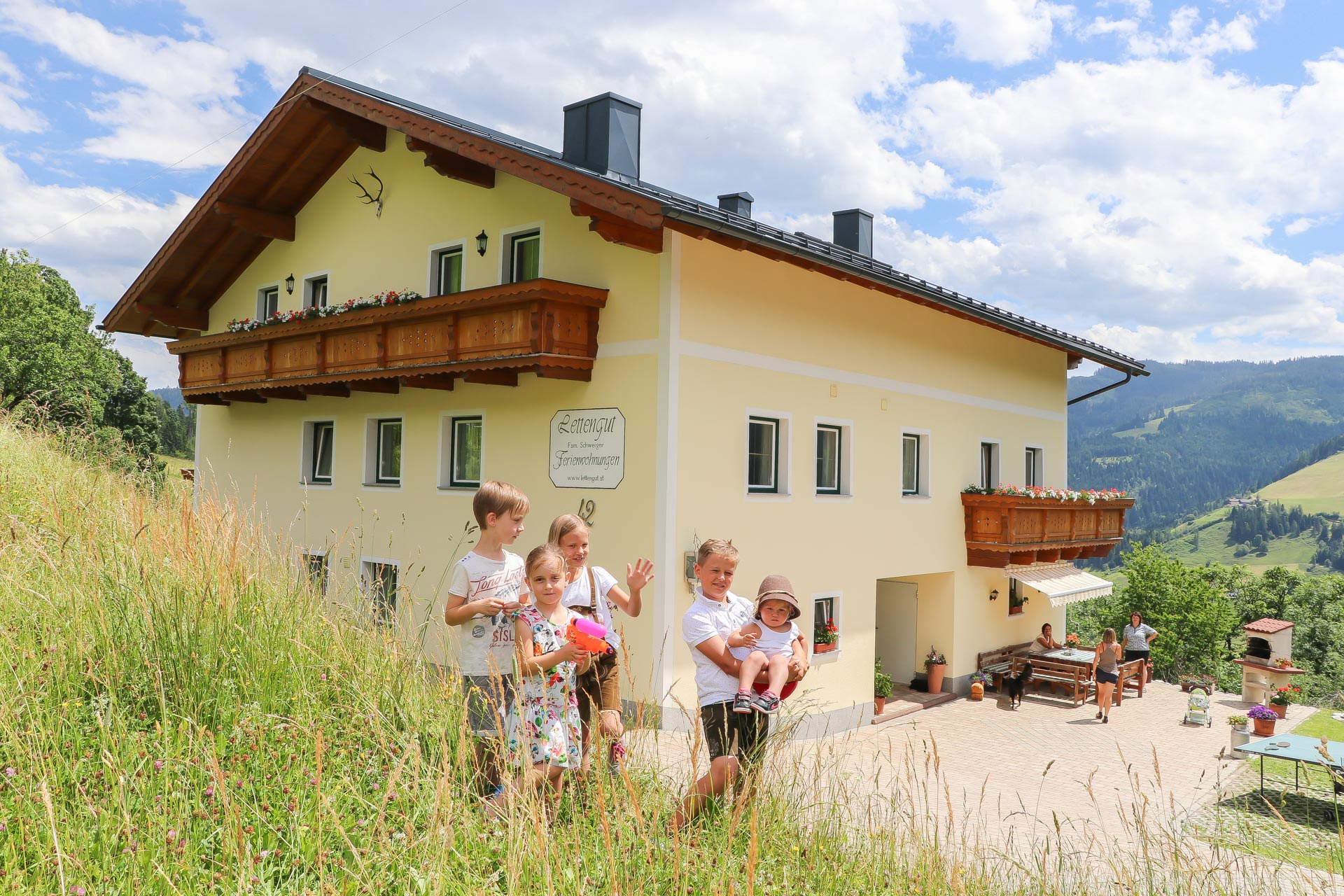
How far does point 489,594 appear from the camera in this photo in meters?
4.63

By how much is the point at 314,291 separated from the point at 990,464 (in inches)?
515

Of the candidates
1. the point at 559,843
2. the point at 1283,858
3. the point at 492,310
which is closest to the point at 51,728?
the point at 559,843

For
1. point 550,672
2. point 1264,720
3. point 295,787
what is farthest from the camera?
point 1264,720

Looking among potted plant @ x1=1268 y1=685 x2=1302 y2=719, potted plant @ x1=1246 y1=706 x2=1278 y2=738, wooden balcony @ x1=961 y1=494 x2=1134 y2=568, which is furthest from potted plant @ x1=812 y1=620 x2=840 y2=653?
potted plant @ x1=1268 y1=685 x2=1302 y2=719

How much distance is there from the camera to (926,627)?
16.9 metres

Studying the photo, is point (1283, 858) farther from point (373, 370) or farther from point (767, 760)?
point (373, 370)

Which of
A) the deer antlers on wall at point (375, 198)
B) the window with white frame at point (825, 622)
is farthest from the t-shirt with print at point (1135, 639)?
the deer antlers on wall at point (375, 198)

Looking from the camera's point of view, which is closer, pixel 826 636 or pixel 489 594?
pixel 489 594

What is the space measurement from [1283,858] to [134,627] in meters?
4.85

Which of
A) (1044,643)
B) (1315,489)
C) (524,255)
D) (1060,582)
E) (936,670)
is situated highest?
(1315,489)

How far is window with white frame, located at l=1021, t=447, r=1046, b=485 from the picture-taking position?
1939cm

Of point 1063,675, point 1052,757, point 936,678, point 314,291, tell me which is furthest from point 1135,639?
point 314,291

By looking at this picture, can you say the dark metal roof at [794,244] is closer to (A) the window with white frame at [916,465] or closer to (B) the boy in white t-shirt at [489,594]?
(A) the window with white frame at [916,465]

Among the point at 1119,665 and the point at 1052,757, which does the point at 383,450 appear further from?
the point at 1119,665
